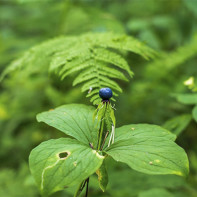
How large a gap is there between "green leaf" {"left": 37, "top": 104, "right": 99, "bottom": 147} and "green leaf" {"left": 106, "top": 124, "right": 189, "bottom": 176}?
0.14 metres

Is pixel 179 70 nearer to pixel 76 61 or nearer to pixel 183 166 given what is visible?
pixel 76 61

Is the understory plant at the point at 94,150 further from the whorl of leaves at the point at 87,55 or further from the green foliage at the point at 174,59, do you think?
the green foliage at the point at 174,59

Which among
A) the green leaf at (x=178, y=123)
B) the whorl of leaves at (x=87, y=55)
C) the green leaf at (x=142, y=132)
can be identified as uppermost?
the whorl of leaves at (x=87, y=55)

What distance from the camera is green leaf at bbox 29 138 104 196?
104cm

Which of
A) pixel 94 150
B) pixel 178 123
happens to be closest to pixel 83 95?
pixel 178 123

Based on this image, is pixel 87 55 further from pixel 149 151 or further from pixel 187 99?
pixel 149 151

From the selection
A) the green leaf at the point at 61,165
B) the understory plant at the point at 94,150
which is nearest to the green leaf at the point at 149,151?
the understory plant at the point at 94,150

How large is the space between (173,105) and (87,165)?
2162 mm

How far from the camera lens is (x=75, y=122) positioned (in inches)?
54.8

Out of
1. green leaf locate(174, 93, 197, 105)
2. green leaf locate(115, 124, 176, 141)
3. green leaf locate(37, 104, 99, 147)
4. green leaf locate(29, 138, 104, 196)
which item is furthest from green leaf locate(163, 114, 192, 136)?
green leaf locate(29, 138, 104, 196)

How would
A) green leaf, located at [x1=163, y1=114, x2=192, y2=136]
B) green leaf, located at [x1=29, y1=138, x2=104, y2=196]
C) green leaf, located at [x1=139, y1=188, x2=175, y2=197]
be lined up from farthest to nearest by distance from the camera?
green leaf, located at [x1=163, y1=114, x2=192, y2=136] < green leaf, located at [x1=139, y1=188, x2=175, y2=197] < green leaf, located at [x1=29, y1=138, x2=104, y2=196]

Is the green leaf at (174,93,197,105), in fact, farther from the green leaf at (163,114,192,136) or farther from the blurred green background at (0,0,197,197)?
the blurred green background at (0,0,197,197)

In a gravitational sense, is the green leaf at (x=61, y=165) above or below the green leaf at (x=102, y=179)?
above

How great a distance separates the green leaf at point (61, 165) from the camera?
3.42 feet
